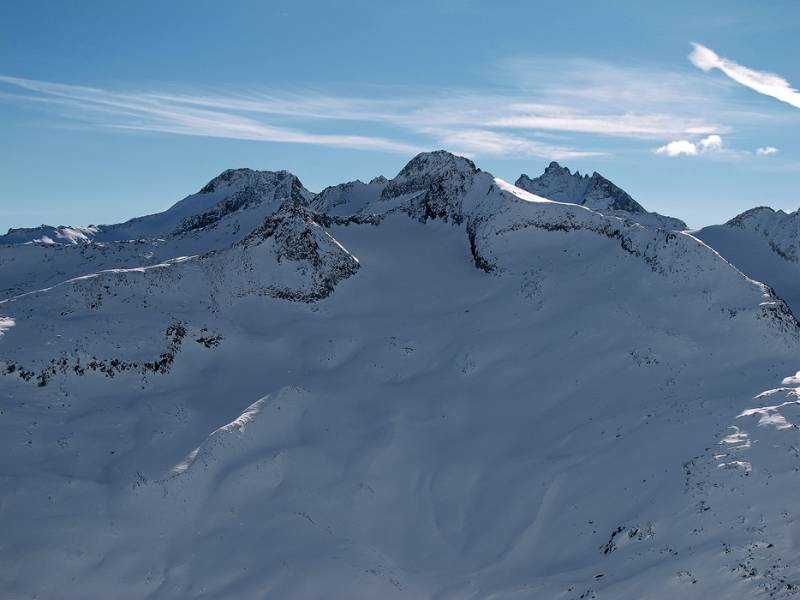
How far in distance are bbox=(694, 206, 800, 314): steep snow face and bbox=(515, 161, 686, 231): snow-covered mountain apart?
9312 millimetres

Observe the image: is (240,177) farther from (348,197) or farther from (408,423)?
(408,423)

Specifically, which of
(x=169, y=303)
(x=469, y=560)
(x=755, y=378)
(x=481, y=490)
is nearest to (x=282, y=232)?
(x=169, y=303)

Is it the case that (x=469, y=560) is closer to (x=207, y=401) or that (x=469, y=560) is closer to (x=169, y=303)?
(x=207, y=401)

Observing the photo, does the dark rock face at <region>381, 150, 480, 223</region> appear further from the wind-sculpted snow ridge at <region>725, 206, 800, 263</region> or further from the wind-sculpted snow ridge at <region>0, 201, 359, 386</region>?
the wind-sculpted snow ridge at <region>725, 206, 800, 263</region>

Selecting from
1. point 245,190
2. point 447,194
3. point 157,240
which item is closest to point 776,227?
point 447,194

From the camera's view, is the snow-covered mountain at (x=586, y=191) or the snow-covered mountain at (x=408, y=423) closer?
the snow-covered mountain at (x=408, y=423)

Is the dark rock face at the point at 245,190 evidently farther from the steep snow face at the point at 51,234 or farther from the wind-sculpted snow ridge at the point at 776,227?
the wind-sculpted snow ridge at the point at 776,227

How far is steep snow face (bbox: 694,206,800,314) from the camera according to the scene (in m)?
63.2

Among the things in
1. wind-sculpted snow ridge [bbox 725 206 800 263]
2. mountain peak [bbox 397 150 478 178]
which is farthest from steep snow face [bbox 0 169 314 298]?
wind-sculpted snow ridge [bbox 725 206 800 263]

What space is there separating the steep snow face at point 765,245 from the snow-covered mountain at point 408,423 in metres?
32.7

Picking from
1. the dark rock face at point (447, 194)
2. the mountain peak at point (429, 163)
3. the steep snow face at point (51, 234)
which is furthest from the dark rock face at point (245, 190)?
the dark rock face at point (447, 194)

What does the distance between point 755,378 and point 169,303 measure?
31.9 m

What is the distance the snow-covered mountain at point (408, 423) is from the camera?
2033 centimetres

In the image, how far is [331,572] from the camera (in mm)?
21094
